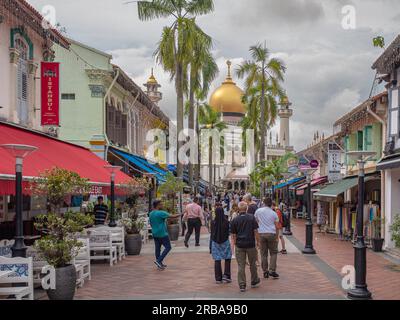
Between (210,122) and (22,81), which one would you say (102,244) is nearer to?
(22,81)

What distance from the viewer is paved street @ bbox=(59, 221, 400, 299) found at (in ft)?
31.6

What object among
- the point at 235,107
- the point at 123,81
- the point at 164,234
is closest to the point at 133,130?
the point at 123,81

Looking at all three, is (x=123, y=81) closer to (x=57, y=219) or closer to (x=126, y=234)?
(x=126, y=234)

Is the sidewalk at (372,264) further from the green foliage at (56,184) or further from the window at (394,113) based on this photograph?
the green foliage at (56,184)

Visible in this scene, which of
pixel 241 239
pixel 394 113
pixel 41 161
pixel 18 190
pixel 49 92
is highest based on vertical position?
pixel 49 92

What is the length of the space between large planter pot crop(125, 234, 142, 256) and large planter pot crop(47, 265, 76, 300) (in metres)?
6.05

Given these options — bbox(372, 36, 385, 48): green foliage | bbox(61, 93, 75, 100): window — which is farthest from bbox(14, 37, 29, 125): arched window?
bbox(372, 36, 385, 48): green foliage

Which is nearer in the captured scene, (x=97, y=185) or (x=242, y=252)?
(x=242, y=252)

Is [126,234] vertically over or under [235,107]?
under

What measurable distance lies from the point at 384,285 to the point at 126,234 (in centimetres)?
749

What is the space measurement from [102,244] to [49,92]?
233 inches

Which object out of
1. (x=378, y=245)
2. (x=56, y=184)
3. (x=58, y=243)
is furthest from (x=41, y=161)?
(x=378, y=245)

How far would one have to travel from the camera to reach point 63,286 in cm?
893

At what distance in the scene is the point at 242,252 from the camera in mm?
10117
